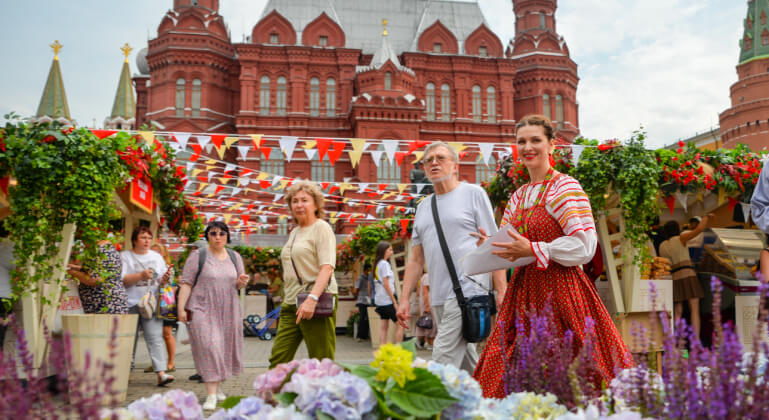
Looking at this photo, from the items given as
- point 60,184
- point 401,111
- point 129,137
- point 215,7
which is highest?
point 215,7

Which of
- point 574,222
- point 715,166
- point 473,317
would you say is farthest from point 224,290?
point 715,166

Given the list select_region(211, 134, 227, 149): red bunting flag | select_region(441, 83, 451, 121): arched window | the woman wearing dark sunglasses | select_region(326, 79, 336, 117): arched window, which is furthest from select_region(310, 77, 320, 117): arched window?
the woman wearing dark sunglasses

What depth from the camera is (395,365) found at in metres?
1.58

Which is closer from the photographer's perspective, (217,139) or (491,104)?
(217,139)

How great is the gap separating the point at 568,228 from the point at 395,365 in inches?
68.3

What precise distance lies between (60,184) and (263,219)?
27217 millimetres

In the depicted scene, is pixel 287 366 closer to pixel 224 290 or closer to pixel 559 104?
pixel 224 290

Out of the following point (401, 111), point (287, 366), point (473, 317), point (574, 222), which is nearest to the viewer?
point (287, 366)

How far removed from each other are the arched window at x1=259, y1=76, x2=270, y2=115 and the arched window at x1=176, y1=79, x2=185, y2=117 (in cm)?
515

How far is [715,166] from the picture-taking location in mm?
7828

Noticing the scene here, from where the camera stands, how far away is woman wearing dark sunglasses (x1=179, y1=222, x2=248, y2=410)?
232 inches

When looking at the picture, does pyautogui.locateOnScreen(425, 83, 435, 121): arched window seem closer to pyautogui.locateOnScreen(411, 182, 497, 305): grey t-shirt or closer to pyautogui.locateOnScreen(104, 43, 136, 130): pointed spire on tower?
pyautogui.locateOnScreen(104, 43, 136, 130): pointed spire on tower

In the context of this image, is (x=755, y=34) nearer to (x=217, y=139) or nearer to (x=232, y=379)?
(x=217, y=139)

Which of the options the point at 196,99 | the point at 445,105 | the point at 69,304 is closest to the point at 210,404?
the point at 69,304
